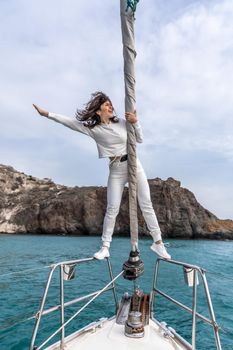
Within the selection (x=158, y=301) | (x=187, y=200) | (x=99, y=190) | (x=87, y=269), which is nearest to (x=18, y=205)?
(x=99, y=190)

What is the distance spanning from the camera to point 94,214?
237 feet

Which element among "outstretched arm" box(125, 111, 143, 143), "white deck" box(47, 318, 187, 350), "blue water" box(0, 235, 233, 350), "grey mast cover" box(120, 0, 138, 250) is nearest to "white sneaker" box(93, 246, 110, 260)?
"grey mast cover" box(120, 0, 138, 250)

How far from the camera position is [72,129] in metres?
5.23

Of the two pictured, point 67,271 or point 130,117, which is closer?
point 67,271

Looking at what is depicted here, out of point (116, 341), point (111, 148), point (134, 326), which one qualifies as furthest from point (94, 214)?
point (116, 341)

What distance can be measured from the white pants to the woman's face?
2.62 feet

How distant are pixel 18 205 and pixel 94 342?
7791cm

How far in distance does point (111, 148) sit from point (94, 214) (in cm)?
6779

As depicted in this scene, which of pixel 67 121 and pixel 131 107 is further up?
pixel 131 107

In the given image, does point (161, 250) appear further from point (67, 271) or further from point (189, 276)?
point (67, 271)

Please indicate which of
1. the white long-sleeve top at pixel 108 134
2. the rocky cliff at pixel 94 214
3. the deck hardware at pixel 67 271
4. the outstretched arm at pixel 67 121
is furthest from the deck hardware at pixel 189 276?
the rocky cliff at pixel 94 214

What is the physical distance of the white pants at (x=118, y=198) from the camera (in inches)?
208

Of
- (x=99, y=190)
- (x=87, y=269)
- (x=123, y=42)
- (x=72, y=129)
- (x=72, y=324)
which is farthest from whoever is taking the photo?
(x=99, y=190)

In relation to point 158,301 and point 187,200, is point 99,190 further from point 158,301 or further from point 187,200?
point 158,301
